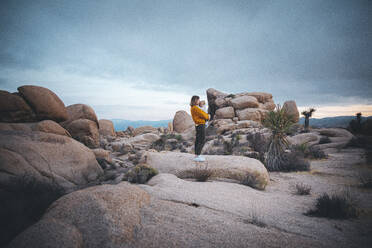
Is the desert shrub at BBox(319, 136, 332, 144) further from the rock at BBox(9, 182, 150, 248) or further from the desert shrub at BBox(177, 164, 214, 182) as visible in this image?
the rock at BBox(9, 182, 150, 248)

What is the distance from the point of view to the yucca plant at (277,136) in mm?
7648

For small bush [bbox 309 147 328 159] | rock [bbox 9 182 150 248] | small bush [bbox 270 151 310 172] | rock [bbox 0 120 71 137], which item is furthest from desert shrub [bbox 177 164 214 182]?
small bush [bbox 309 147 328 159]

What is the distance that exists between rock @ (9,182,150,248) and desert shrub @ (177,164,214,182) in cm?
287

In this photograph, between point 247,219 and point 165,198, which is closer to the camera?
point 247,219

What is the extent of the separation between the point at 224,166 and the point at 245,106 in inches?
939

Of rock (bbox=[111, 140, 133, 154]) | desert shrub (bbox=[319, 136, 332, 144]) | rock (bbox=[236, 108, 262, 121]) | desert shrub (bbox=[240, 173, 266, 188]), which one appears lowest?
rock (bbox=[111, 140, 133, 154])

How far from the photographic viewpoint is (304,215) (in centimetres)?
330

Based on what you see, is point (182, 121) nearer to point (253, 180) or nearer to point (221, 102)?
point (221, 102)

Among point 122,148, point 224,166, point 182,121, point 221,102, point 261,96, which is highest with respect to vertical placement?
point 261,96

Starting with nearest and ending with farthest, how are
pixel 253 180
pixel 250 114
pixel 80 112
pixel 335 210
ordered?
pixel 335 210
pixel 253 180
pixel 80 112
pixel 250 114

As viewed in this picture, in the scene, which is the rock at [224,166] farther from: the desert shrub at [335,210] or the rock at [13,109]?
the rock at [13,109]

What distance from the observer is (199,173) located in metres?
5.46

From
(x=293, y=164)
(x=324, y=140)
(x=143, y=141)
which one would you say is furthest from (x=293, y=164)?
(x=143, y=141)

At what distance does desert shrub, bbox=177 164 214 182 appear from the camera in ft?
17.7
